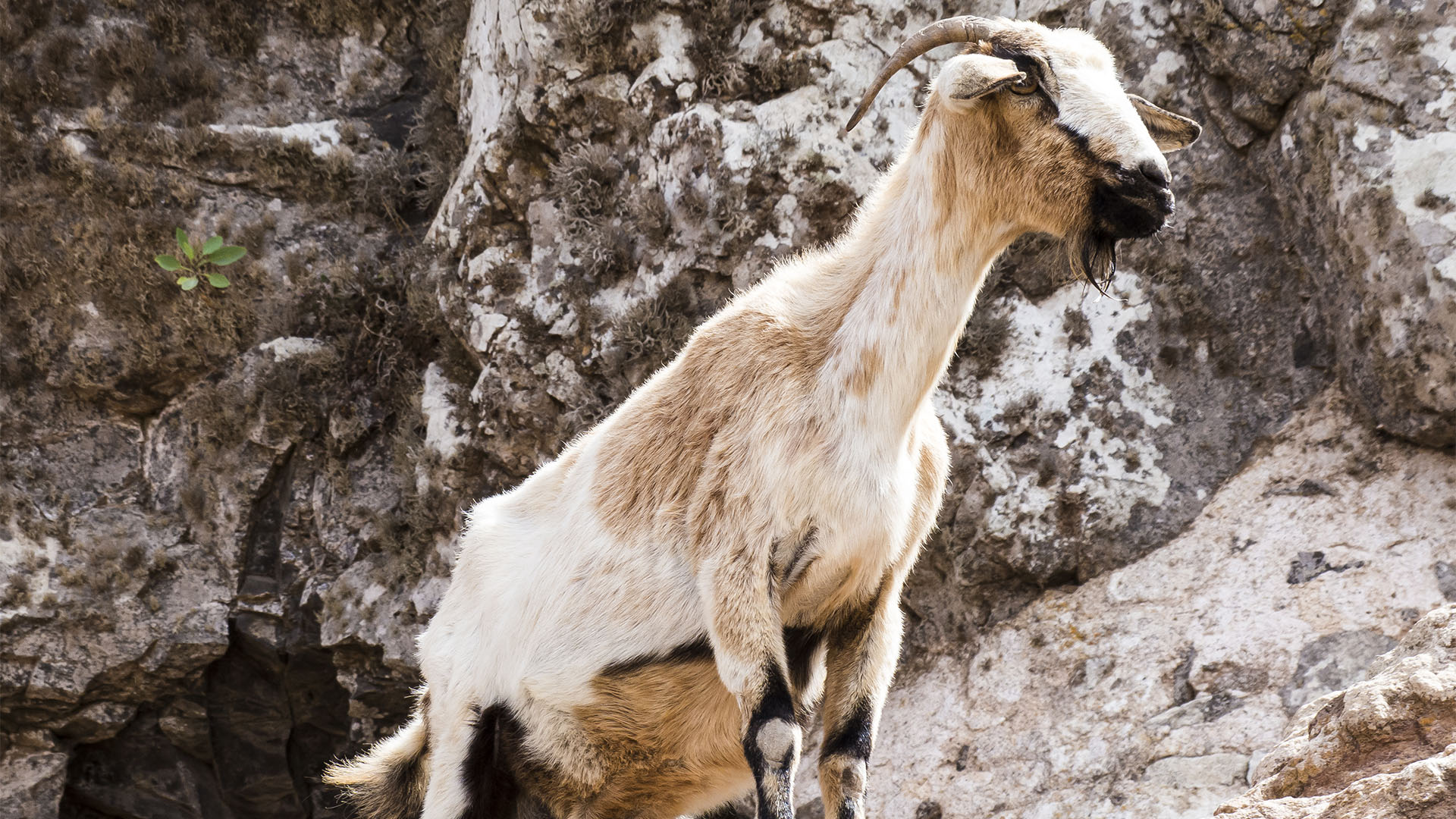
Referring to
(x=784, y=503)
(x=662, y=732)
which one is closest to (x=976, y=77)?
(x=784, y=503)

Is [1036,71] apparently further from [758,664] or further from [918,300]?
[758,664]

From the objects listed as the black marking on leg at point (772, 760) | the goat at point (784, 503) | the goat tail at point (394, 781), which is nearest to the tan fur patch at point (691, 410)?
the goat at point (784, 503)

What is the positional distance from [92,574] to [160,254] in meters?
2.17

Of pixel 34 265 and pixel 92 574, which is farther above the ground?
pixel 34 265

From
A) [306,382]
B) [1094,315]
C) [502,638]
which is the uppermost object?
[306,382]

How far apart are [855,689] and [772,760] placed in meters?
0.56

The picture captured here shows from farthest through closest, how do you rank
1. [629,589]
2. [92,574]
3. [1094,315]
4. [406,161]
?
[406,161] < [92,574] < [1094,315] < [629,589]

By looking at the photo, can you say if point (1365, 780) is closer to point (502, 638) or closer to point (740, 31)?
point (502, 638)

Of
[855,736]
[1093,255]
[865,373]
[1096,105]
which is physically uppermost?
[1096,105]

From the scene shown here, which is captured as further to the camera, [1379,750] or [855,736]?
[855,736]

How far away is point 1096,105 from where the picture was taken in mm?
3334

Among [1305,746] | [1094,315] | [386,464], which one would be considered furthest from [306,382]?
[1305,746]

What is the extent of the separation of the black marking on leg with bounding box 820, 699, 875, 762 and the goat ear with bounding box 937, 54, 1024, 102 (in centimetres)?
201

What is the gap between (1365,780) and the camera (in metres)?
2.56
